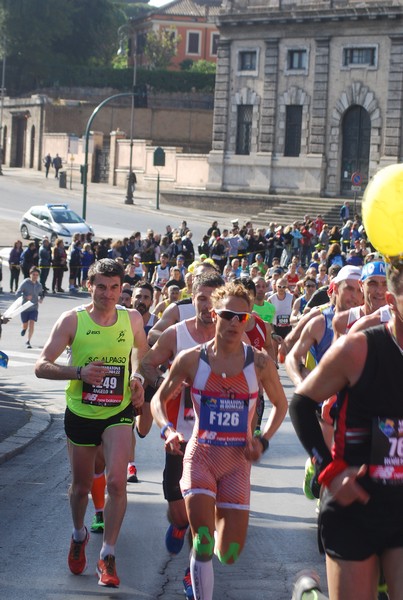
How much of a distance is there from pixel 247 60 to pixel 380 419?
188ft

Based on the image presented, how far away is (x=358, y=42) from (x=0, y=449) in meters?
45.9

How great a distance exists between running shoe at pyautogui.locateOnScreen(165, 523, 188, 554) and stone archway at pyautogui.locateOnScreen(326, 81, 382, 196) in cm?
4901

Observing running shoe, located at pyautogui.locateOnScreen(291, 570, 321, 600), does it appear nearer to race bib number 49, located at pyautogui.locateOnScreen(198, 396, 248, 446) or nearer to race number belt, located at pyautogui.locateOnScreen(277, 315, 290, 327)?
race bib number 49, located at pyautogui.locateOnScreen(198, 396, 248, 446)

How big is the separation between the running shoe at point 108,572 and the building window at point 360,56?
50.0 metres

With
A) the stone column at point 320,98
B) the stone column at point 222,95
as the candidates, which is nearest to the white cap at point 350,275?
the stone column at point 320,98

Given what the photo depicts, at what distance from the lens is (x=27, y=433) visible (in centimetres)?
Answer: 1453

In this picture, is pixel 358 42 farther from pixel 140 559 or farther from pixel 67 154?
pixel 140 559

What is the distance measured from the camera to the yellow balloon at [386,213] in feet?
17.5

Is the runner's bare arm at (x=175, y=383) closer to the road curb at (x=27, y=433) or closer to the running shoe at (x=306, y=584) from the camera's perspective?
the running shoe at (x=306, y=584)

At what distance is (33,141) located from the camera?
A: 79.9 m

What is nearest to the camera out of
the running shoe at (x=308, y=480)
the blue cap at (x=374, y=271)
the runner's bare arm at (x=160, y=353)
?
the runner's bare arm at (x=160, y=353)

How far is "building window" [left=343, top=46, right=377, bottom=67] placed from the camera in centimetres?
5609

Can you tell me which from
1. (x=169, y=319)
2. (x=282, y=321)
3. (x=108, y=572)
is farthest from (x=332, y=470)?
(x=282, y=321)

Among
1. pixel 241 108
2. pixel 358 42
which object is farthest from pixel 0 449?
pixel 241 108
